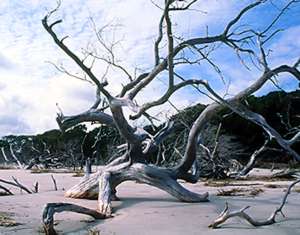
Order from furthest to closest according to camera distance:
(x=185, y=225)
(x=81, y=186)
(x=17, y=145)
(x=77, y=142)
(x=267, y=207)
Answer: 1. (x=17, y=145)
2. (x=77, y=142)
3. (x=81, y=186)
4. (x=267, y=207)
5. (x=185, y=225)

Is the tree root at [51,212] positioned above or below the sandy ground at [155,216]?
above

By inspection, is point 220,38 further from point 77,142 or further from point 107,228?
point 77,142

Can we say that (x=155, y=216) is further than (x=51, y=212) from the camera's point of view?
Yes

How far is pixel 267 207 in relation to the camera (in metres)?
8.19

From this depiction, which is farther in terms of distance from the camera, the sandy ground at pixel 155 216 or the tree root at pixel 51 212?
the sandy ground at pixel 155 216

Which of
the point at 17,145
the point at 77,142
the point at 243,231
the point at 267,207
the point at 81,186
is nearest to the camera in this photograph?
the point at 243,231

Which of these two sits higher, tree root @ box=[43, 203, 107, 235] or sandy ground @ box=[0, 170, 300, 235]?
tree root @ box=[43, 203, 107, 235]

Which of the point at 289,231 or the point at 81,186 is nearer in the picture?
the point at 289,231

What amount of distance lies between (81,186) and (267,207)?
343 cm

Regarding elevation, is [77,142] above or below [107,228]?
below

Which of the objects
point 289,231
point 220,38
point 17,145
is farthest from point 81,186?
point 17,145

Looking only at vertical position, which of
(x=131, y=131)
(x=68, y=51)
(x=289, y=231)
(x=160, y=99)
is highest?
(x=68, y=51)

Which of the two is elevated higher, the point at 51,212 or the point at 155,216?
the point at 51,212

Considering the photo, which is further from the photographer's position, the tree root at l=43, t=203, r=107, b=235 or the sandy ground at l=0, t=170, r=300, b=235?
the sandy ground at l=0, t=170, r=300, b=235
